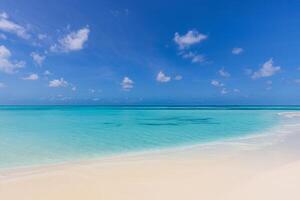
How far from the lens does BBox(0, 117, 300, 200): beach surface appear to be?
3355 mm

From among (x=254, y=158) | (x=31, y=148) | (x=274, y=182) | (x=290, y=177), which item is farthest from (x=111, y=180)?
(x=31, y=148)

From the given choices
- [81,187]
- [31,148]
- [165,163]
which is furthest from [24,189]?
[31,148]

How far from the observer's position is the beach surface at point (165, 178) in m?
3.36

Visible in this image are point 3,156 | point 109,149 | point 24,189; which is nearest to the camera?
point 24,189

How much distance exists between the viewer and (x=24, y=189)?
365 centimetres

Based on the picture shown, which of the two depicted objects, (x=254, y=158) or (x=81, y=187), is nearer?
(x=81, y=187)

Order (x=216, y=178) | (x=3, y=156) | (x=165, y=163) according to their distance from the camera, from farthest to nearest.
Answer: (x=3, y=156)
(x=165, y=163)
(x=216, y=178)

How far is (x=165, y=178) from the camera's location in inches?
162

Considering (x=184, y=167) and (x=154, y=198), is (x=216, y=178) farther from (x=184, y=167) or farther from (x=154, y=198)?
(x=154, y=198)

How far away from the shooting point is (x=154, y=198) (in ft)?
10.6

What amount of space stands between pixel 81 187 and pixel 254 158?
433cm

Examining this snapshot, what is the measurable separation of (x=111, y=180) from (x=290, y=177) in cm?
337

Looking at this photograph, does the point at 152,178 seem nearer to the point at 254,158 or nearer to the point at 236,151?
the point at 254,158

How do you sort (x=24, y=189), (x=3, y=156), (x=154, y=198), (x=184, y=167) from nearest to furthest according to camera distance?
(x=154, y=198)
(x=24, y=189)
(x=184, y=167)
(x=3, y=156)
